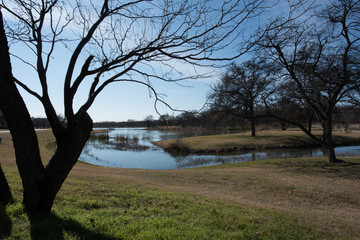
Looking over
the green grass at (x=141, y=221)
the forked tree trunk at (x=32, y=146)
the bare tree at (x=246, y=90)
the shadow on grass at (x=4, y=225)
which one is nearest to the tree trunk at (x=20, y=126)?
the forked tree trunk at (x=32, y=146)

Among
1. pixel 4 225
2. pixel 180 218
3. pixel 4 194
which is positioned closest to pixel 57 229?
pixel 4 225

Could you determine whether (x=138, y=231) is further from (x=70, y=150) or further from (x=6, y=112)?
(x=6, y=112)

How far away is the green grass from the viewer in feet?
10.4

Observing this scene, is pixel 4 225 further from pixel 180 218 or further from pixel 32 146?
pixel 180 218

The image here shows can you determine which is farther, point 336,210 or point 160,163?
point 160,163

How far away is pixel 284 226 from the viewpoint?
4.41m

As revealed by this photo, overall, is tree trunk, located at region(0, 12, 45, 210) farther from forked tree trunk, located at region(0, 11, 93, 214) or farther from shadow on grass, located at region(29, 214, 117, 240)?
shadow on grass, located at region(29, 214, 117, 240)

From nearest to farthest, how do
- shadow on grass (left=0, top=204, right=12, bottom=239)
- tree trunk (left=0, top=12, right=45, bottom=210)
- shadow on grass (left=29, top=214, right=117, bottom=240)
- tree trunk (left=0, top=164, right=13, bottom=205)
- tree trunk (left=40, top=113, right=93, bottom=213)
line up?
shadow on grass (left=0, top=204, right=12, bottom=239)
shadow on grass (left=29, top=214, right=117, bottom=240)
tree trunk (left=0, top=12, right=45, bottom=210)
tree trunk (left=40, top=113, right=93, bottom=213)
tree trunk (left=0, top=164, right=13, bottom=205)

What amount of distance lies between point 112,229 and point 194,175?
8.90 m

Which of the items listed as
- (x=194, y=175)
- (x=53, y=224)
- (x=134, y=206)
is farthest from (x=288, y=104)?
(x=53, y=224)

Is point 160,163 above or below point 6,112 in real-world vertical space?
below

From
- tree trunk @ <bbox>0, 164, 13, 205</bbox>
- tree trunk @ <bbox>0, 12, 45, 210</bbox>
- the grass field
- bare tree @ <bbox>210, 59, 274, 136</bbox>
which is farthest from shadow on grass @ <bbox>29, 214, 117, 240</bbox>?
bare tree @ <bbox>210, 59, 274, 136</bbox>

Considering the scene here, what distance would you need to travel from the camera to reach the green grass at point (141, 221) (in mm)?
3172

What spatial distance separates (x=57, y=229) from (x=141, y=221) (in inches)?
52.2
